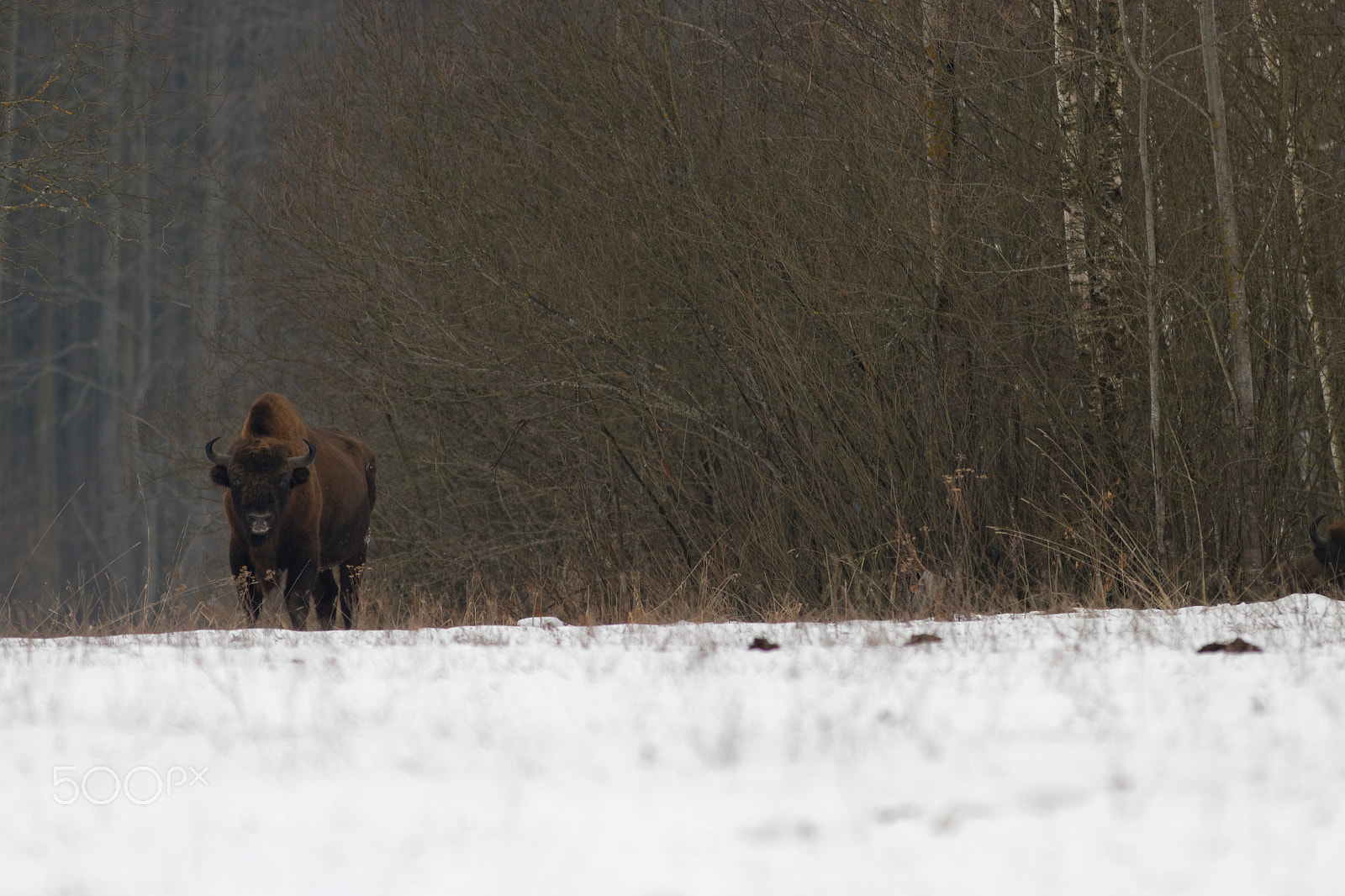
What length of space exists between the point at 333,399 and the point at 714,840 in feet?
47.5

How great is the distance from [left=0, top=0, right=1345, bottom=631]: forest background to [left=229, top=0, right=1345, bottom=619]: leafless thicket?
0.04 metres

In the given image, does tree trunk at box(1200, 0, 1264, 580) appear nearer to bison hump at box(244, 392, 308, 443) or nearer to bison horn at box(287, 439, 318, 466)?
bison horn at box(287, 439, 318, 466)

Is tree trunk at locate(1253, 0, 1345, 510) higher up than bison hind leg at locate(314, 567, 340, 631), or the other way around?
tree trunk at locate(1253, 0, 1345, 510)

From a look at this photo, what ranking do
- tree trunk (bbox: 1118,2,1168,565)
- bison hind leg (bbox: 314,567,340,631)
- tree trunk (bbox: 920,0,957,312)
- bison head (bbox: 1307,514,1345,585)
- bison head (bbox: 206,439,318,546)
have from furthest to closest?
bison hind leg (bbox: 314,567,340,631) → bison head (bbox: 206,439,318,546) → tree trunk (bbox: 920,0,957,312) → bison head (bbox: 1307,514,1345,585) → tree trunk (bbox: 1118,2,1168,565)

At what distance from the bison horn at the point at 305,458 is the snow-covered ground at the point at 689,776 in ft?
20.8

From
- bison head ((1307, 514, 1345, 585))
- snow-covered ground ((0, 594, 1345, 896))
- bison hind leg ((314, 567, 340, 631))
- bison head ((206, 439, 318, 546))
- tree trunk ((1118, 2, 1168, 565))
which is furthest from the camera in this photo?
bison hind leg ((314, 567, 340, 631))

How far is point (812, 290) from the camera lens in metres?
10.1

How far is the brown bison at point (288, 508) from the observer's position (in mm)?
10070

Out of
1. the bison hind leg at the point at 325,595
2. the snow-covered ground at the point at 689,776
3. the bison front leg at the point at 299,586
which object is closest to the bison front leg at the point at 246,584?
the bison front leg at the point at 299,586

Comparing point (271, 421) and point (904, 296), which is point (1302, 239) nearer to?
point (904, 296)

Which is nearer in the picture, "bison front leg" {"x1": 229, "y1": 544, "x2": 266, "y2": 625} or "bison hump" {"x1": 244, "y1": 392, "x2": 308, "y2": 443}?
"bison front leg" {"x1": 229, "y1": 544, "x2": 266, "y2": 625}

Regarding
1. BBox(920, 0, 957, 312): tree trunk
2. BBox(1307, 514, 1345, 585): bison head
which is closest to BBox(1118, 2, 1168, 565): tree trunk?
BBox(920, 0, 957, 312): tree trunk

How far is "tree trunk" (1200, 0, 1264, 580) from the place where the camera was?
813cm

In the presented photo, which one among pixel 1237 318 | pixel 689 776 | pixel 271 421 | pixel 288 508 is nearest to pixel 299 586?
pixel 288 508
